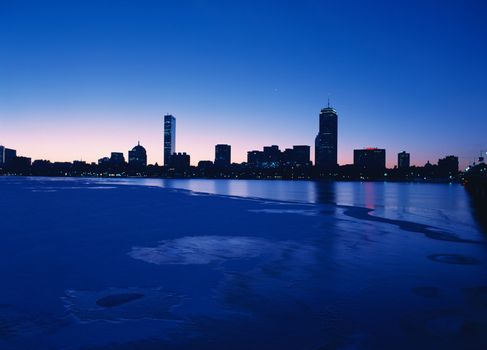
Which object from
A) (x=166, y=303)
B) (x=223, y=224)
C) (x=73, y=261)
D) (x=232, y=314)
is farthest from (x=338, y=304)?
(x=223, y=224)

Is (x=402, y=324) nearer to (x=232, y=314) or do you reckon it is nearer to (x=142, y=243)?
(x=232, y=314)

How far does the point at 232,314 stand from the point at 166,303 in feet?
5.36

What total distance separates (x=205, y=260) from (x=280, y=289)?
13.4 feet

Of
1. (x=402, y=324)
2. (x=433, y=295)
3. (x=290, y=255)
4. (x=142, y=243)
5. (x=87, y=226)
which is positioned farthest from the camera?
(x=87, y=226)

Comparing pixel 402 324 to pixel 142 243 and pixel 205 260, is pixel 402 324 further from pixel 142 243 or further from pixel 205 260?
pixel 142 243

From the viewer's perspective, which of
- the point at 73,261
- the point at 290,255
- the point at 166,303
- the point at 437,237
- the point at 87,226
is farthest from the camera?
the point at 87,226

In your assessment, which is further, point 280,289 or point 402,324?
point 280,289

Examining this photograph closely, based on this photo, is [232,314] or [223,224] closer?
[232,314]

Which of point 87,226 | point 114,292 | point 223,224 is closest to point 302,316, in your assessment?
point 114,292

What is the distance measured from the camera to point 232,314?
26.2 feet

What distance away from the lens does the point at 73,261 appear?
502 inches

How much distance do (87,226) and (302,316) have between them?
1775 cm

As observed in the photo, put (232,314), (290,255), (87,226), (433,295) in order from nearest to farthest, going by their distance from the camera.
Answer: (232,314) < (433,295) < (290,255) < (87,226)

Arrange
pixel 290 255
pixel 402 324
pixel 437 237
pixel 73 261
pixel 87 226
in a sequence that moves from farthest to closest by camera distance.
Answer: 1. pixel 87 226
2. pixel 437 237
3. pixel 290 255
4. pixel 73 261
5. pixel 402 324
